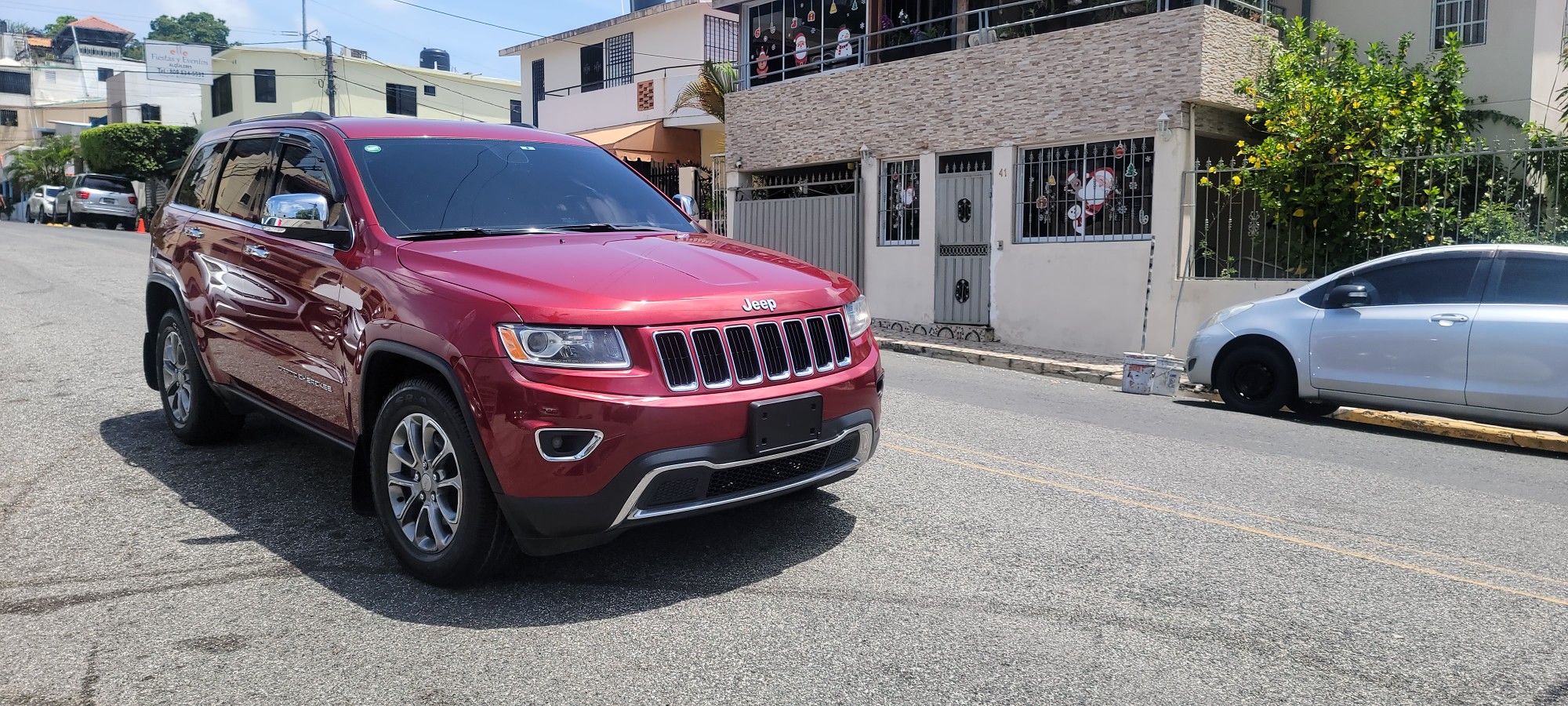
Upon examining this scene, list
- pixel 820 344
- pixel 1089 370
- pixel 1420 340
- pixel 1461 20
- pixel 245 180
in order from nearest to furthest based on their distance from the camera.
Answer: pixel 820 344, pixel 245 180, pixel 1420 340, pixel 1089 370, pixel 1461 20

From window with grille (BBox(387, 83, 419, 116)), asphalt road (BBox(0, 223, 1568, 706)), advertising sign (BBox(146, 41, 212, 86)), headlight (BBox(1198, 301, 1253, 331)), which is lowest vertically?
asphalt road (BBox(0, 223, 1568, 706))

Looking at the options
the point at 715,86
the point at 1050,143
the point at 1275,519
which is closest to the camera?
the point at 1275,519

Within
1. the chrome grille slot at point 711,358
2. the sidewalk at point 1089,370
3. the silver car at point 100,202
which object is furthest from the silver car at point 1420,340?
the silver car at point 100,202

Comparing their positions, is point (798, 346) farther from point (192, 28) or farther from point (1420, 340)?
point (192, 28)

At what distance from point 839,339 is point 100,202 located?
36.3 m

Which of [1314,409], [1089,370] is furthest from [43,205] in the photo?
[1314,409]

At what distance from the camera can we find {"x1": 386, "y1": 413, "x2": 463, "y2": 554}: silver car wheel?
13.5ft

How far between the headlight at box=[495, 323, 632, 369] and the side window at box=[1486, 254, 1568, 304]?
281 inches

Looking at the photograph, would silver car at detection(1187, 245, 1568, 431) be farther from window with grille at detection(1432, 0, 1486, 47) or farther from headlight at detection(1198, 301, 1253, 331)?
window with grille at detection(1432, 0, 1486, 47)

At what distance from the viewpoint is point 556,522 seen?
12.6ft

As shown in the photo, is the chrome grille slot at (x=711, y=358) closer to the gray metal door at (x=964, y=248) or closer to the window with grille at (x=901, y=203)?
the gray metal door at (x=964, y=248)

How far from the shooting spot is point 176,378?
6.53 meters

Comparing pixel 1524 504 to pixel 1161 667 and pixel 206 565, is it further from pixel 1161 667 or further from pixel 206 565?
pixel 206 565

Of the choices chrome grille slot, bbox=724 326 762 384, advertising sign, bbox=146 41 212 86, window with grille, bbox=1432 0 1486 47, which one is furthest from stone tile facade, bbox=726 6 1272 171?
advertising sign, bbox=146 41 212 86
